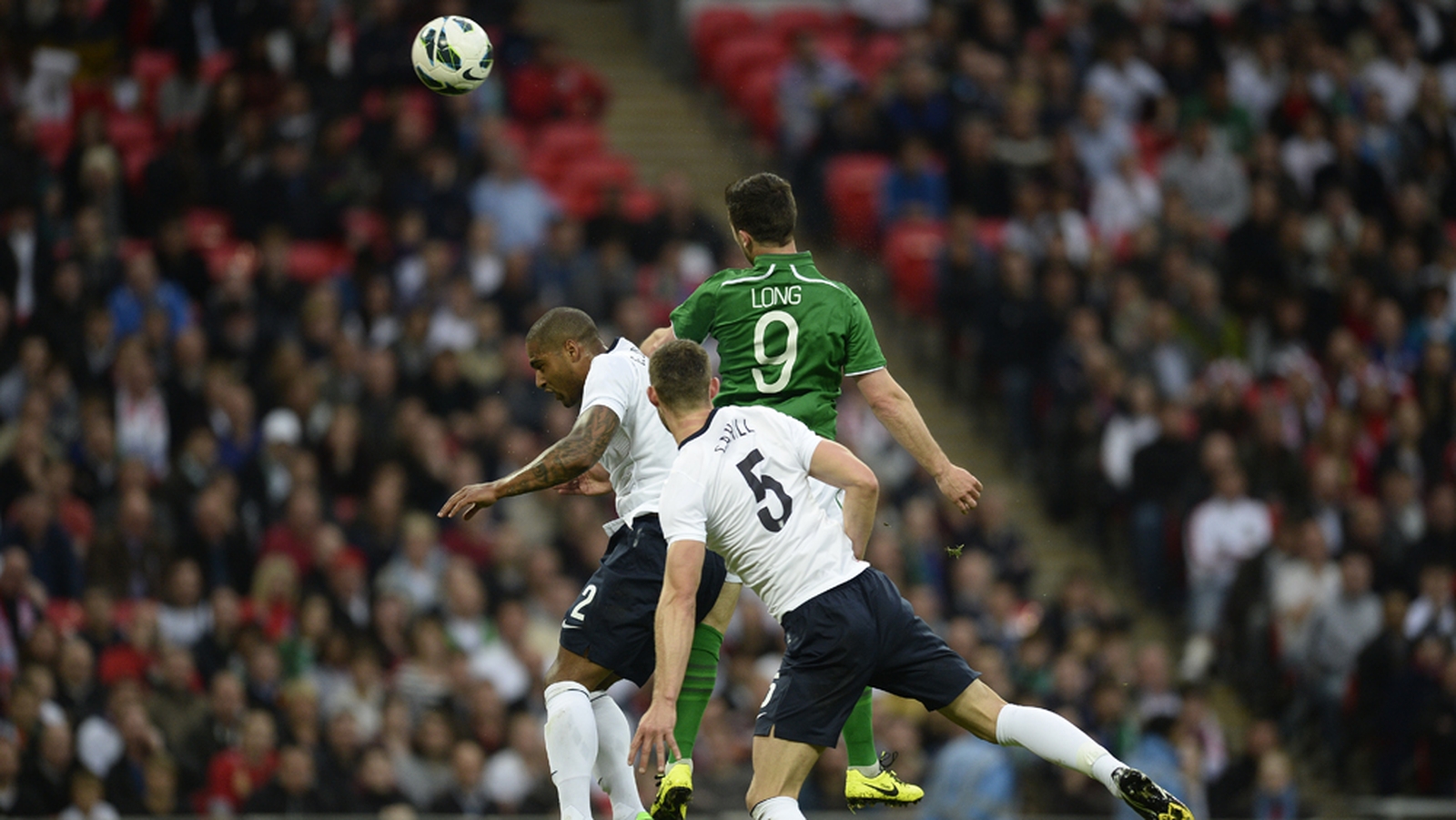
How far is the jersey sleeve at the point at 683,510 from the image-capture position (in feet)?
→ 26.2

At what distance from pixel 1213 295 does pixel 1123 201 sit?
4.94ft

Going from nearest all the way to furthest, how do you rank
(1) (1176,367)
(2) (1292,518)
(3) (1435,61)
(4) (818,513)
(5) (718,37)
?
(4) (818,513) < (2) (1292,518) < (1) (1176,367) < (5) (718,37) < (3) (1435,61)

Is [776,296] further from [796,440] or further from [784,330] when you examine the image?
[796,440]

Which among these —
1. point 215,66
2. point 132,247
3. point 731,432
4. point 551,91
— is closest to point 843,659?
point 731,432

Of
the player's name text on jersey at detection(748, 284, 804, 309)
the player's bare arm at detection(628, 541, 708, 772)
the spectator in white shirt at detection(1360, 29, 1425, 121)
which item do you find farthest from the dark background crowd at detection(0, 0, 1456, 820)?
the player's bare arm at detection(628, 541, 708, 772)

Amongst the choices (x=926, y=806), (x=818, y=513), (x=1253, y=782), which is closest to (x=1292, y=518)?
(x=1253, y=782)

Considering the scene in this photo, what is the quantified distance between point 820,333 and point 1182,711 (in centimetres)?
739

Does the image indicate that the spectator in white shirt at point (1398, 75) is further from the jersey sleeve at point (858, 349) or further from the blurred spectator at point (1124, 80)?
the jersey sleeve at point (858, 349)

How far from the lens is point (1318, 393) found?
19.0 metres

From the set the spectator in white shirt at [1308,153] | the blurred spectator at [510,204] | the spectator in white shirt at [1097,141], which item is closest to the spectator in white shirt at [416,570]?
the blurred spectator at [510,204]

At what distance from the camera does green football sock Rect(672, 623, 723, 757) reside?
886cm

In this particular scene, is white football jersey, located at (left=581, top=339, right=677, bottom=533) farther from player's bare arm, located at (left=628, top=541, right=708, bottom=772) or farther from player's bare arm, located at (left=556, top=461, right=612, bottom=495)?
player's bare arm, located at (left=628, top=541, right=708, bottom=772)

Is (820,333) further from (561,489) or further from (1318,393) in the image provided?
(1318,393)

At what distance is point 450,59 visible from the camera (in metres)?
9.70
